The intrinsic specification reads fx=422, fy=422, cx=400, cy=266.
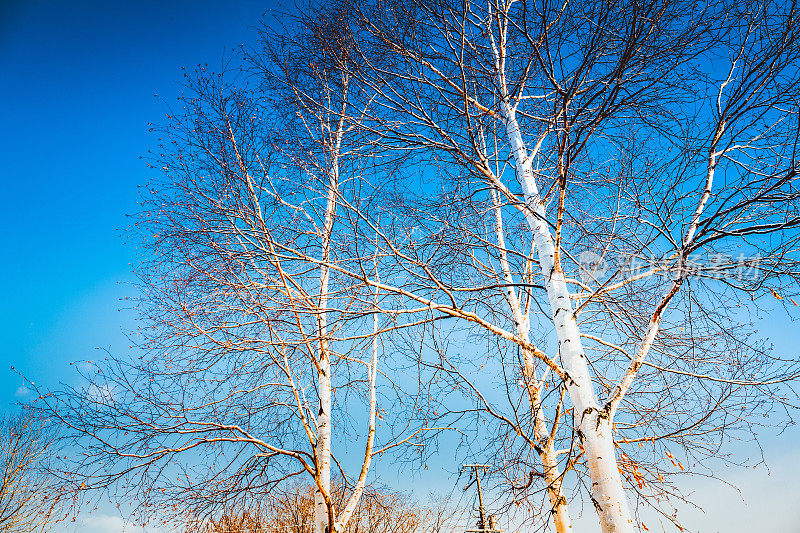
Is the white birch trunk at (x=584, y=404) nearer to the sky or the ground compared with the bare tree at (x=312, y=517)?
nearer to the ground

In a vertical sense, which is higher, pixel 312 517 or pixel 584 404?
pixel 312 517

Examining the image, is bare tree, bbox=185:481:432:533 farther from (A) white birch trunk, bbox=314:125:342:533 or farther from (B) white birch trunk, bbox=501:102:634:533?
(B) white birch trunk, bbox=501:102:634:533

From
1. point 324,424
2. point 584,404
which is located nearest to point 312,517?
point 324,424

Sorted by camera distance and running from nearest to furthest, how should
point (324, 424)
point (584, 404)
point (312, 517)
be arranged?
point (584, 404) < point (324, 424) < point (312, 517)

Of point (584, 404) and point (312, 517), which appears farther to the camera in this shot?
point (312, 517)

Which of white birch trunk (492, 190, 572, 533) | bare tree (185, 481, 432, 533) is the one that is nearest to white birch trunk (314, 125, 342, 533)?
white birch trunk (492, 190, 572, 533)

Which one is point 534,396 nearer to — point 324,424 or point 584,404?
point 584,404

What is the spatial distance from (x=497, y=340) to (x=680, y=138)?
2.28 meters

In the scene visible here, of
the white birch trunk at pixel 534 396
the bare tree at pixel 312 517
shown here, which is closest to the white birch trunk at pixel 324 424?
the white birch trunk at pixel 534 396

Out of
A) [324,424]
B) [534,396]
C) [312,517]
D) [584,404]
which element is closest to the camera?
[584,404]

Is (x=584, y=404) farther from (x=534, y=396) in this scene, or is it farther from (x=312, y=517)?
(x=312, y=517)

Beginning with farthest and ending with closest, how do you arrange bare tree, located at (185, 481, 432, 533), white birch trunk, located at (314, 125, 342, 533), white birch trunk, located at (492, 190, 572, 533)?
1. bare tree, located at (185, 481, 432, 533)
2. white birch trunk, located at (314, 125, 342, 533)
3. white birch trunk, located at (492, 190, 572, 533)

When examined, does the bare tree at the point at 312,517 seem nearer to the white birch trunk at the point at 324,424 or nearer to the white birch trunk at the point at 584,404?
the white birch trunk at the point at 324,424

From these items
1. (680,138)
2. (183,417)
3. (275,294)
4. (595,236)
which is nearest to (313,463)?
(183,417)
